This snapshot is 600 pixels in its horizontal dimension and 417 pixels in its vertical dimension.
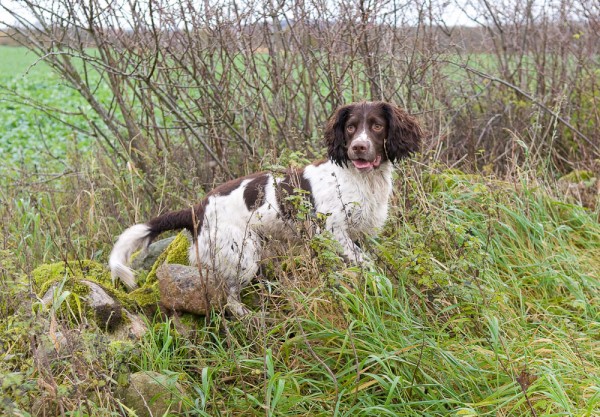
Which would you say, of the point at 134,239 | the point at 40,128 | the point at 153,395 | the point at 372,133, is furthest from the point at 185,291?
the point at 40,128

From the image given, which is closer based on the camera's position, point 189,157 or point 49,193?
point 49,193

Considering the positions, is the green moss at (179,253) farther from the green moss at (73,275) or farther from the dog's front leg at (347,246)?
the dog's front leg at (347,246)

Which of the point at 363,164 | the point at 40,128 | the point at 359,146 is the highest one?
the point at 359,146

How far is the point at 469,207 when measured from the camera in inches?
200

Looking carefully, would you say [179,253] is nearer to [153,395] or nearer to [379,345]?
[153,395]

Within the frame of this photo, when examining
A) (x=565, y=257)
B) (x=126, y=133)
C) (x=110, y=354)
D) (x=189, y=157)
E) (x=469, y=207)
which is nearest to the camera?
(x=110, y=354)

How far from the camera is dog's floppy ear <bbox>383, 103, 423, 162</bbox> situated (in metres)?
4.33

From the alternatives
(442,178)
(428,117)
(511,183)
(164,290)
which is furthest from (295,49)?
(164,290)

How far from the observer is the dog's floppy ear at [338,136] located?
434 centimetres

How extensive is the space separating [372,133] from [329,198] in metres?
0.47

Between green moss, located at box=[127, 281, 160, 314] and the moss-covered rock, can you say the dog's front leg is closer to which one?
green moss, located at box=[127, 281, 160, 314]

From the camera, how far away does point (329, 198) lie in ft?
14.3

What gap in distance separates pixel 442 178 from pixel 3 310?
307 cm

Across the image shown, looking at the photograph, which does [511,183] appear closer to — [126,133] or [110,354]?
[110,354]
